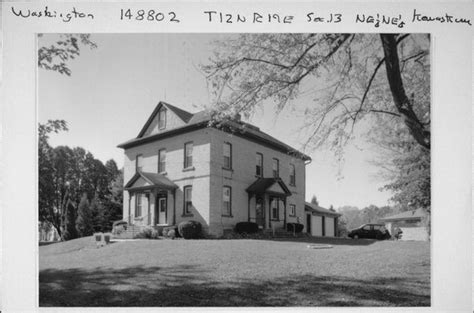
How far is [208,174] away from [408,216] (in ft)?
9.81

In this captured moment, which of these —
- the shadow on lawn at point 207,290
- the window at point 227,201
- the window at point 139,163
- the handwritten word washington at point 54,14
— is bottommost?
the shadow on lawn at point 207,290

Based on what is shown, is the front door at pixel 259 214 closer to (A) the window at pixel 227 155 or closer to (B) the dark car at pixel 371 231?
(A) the window at pixel 227 155

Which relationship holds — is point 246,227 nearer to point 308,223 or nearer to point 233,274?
point 308,223

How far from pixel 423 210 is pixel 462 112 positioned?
1.43 m

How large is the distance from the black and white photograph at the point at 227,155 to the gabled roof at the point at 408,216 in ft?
0.05

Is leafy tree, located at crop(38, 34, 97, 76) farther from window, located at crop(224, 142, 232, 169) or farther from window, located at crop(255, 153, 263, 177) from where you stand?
window, located at crop(255, 153, 263, 177)

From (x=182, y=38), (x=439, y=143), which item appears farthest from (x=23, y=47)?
(x=439, y=143)

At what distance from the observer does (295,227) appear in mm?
6875

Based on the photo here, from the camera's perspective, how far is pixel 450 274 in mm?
5848

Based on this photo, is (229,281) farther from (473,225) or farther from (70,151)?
(473,225)

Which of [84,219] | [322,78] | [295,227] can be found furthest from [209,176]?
[322,78]

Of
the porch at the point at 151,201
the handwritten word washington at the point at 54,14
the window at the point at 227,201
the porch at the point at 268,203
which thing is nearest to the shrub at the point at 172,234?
the porch at the point at 151,201

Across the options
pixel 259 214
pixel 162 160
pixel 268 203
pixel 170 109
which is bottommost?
pixel 259 214

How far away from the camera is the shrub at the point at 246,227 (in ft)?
22.1
